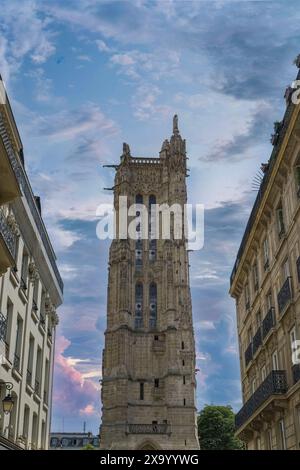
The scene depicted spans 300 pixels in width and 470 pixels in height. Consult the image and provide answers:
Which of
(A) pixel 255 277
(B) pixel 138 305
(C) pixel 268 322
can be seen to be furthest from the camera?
(B) pixel 138 305

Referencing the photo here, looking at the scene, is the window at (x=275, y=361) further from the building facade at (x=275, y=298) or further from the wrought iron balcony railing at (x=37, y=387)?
the wrought iron balcony railing at (x=37, y=387)

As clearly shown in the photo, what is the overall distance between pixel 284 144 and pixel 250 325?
11.2 meters

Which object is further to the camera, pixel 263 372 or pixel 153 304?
pixel 153 304

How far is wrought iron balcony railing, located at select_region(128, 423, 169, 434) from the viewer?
75.9m

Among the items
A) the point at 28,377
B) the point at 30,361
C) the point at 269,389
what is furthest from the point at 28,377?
the point at 269,389

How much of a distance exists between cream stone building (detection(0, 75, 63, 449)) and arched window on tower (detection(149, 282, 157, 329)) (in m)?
55.7

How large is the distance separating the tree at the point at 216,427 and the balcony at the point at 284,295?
58.7 meters

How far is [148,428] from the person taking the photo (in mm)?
76438

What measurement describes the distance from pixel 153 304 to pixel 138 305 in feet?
Answer: 7.13

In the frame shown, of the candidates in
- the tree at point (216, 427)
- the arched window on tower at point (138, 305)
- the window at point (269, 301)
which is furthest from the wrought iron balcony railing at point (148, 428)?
the window at point (269, 301)

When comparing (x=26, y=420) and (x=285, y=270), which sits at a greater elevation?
(x=285, y=270)

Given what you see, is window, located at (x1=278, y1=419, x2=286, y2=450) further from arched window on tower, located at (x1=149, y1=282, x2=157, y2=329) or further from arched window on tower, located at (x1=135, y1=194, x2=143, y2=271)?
arched window on tower, located at (x1=135, y1=194, x2=143, y2=271)

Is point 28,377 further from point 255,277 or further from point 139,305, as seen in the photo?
point 139,305
